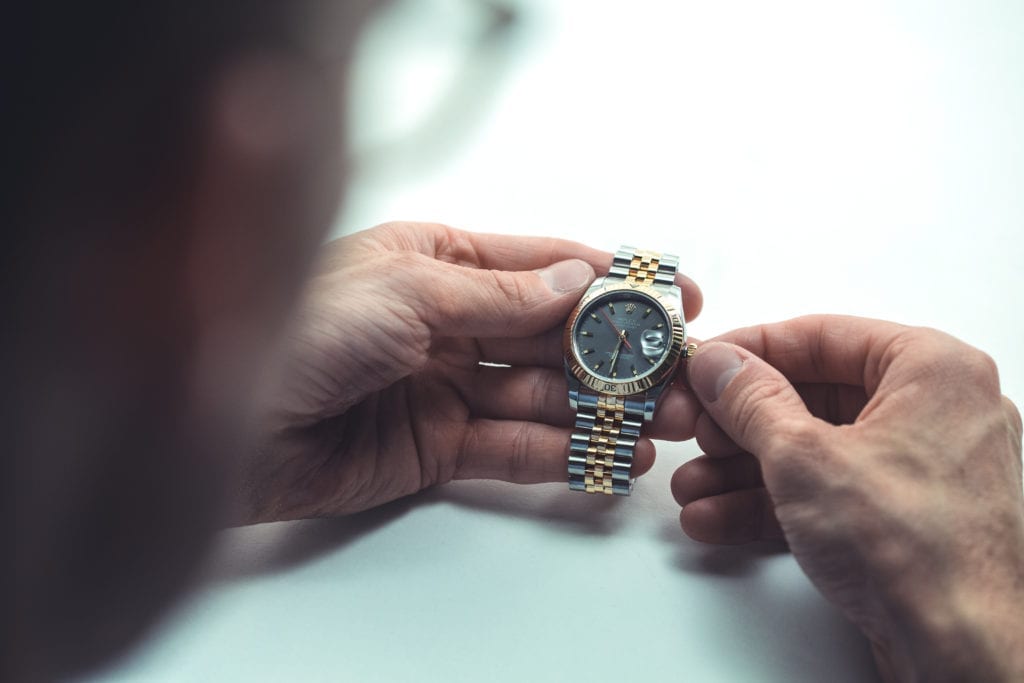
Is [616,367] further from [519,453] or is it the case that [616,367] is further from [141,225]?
[141,225]

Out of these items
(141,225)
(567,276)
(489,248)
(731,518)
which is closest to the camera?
(141,225)

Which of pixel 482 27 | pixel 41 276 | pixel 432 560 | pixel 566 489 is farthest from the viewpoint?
pixel 566 489

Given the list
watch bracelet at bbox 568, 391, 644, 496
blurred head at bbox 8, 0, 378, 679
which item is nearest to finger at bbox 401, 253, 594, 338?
watch bracelet at bbox 568, 391, 644, 496

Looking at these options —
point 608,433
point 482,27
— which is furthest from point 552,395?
point 482,27

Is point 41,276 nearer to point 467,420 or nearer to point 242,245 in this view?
point 242,245

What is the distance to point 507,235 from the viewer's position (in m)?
2.79

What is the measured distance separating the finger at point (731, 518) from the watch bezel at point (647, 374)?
0.32m

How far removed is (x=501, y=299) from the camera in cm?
237

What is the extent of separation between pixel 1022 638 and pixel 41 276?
1805 millimetres

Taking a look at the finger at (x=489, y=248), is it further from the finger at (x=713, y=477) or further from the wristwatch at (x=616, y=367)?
the finger at (x=713, y=477)

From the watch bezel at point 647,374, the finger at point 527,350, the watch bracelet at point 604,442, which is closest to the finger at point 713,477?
the watch bracelet at point 604,442

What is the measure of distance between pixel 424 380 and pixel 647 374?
61 cm

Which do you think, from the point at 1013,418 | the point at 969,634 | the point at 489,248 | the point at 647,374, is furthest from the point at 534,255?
the point at 969,634

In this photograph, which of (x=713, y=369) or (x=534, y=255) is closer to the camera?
(x=713, y=369)
